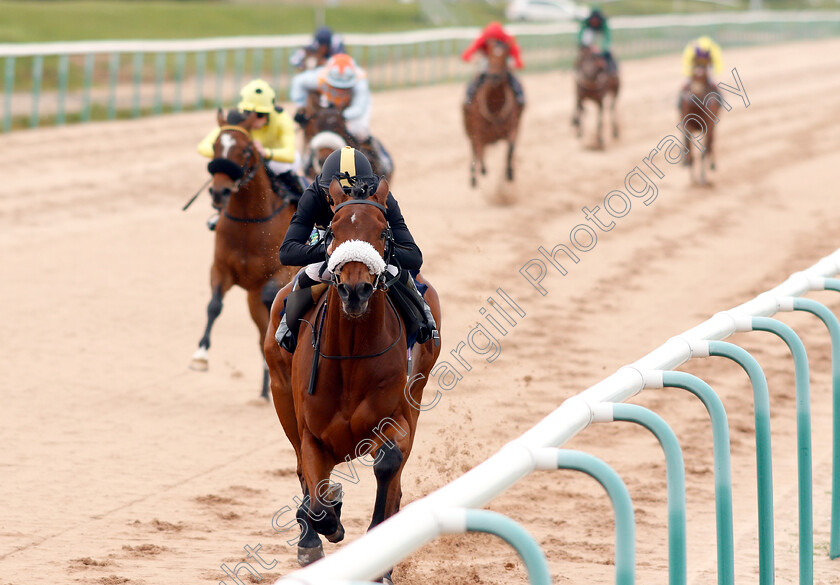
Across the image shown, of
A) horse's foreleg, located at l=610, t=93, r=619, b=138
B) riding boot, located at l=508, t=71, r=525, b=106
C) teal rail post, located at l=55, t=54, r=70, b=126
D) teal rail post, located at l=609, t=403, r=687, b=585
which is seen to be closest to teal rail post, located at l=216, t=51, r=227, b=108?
teal rail post, located at l=55, t=54, r=70, b=126

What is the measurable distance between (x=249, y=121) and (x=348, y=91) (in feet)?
7.31

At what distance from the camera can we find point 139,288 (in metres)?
10.3

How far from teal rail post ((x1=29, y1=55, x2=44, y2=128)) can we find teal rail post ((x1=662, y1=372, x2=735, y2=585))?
14.4 metres

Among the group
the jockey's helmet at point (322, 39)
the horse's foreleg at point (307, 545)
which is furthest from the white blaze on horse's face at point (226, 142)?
the jockey's helmet at point (322, 39)

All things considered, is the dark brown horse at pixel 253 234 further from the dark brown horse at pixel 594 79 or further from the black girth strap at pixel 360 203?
the dark brown horse at pixel 594 79

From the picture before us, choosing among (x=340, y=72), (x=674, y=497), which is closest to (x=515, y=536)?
(x=674, y=497)

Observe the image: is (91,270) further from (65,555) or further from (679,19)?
(679,19)

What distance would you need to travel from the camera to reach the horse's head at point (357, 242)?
12.7ft

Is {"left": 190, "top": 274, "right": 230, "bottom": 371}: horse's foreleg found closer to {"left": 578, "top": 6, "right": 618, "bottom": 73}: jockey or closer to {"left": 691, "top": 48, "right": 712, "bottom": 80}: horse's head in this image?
{"left": 691, "top": 48, "right": 712, "bottom": 80}: horse's head

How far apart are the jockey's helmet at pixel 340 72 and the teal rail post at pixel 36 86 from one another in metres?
8.23

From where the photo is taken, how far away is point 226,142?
696cm

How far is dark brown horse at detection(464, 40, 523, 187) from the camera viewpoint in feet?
46.3

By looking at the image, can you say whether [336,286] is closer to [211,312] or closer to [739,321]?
[739,321]

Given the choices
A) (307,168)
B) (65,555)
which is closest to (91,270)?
(307,168)
